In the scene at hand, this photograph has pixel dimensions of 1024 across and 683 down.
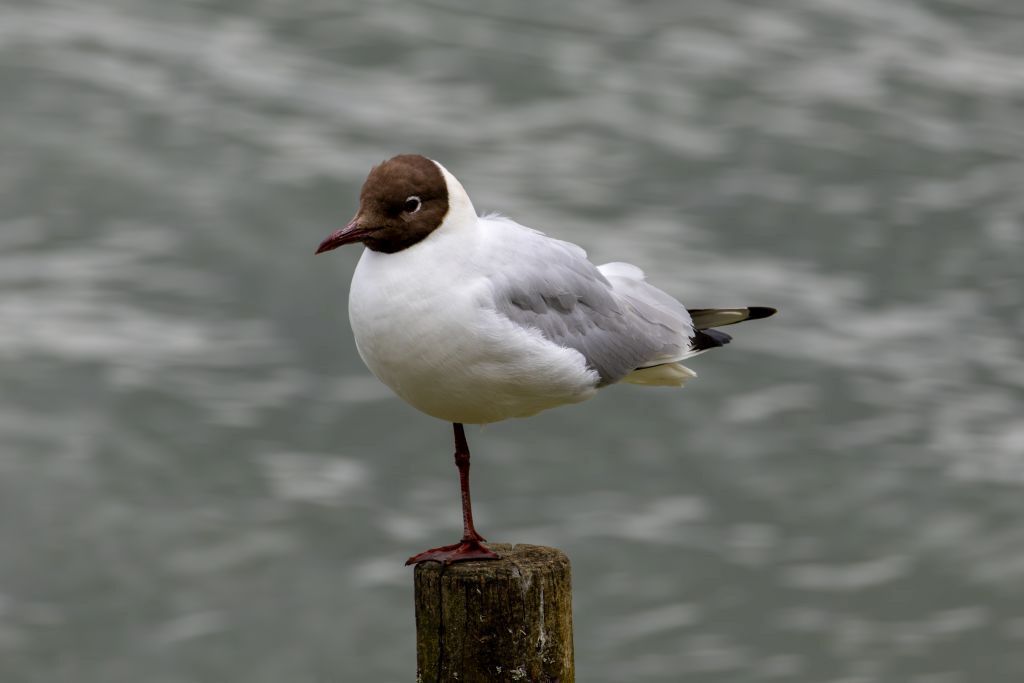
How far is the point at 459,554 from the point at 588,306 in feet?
3.05

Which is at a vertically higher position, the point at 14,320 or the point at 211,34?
the point at 211,34

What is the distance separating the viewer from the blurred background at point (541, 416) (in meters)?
9.34

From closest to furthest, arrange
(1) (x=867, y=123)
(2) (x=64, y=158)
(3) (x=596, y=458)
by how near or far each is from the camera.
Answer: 1. (3) (x=596, y=458)
2. (2) (x=64, y=158)
3. (1) (x=867, y=123)

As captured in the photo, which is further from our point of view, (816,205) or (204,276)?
(816,205)

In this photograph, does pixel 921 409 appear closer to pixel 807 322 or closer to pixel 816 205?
pixel 807 322

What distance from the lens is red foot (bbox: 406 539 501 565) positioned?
4207mm

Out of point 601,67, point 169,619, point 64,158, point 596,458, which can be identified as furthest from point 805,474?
point 64,158

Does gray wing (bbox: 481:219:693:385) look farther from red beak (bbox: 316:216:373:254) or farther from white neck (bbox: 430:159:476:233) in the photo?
red beak (bbox: 316:216:373:254)

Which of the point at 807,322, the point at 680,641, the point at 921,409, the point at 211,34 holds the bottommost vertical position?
the point at 680,641

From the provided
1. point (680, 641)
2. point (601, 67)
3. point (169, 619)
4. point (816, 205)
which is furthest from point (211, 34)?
point (680, 641)

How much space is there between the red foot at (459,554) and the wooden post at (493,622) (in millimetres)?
29

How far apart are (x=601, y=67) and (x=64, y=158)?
16.8ft

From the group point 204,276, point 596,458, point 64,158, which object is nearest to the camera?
point 596,458

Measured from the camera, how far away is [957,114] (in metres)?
14.6
